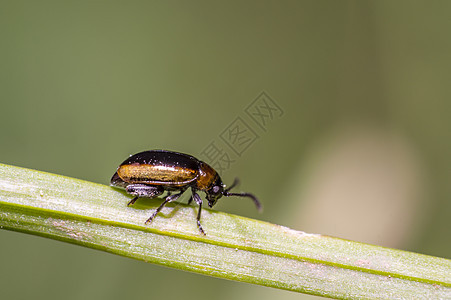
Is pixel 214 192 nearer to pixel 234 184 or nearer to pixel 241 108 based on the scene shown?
pixel 234 184

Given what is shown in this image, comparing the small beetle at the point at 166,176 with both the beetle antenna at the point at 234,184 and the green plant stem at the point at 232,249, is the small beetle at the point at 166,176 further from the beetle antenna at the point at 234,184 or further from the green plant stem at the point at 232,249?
the green plant stem at the point at 232,249

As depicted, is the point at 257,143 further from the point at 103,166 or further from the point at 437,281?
the point at 437,281

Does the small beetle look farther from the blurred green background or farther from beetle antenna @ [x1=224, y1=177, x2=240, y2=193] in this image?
the blurred green background

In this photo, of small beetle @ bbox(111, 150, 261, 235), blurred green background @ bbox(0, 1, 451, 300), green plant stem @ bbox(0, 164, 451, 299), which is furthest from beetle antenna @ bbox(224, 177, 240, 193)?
green plant stem @ bbox(0, 164, 451, 299)

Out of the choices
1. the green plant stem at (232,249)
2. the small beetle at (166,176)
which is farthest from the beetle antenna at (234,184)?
the green plant stem at (232,249)

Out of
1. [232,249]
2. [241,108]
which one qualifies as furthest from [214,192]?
[241,108]

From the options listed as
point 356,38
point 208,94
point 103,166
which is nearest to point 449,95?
point 356,38
